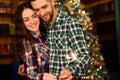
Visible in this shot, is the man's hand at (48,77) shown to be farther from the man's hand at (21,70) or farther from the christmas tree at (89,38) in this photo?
the christmas tree at (89,38)

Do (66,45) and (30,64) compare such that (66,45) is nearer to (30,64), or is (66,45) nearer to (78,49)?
(78,49)

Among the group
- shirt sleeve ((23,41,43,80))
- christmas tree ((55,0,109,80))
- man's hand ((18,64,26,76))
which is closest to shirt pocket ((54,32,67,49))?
shirt sleeve ((23,41,43,80))

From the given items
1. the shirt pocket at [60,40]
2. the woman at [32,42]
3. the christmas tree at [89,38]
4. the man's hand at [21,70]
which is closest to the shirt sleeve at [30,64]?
the woman at [32,42]

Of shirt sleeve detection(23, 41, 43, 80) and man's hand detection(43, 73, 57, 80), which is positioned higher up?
shirt sleeve detection(23, 41, 43, 80)

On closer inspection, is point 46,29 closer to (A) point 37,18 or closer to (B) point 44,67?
(A) point 37,18

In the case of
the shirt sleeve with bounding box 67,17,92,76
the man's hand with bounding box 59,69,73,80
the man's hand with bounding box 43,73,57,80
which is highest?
the shirt sleeve with bounding box 67,17,92,76

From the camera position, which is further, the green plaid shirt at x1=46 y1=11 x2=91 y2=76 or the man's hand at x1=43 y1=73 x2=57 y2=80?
the man's hand at x1=43 y1=73 x2=57 y2=80

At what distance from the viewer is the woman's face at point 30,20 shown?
283 cm

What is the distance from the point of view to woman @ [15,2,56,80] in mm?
2781

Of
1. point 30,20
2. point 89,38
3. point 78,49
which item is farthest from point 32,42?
point 89,38

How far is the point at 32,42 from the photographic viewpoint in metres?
2.83

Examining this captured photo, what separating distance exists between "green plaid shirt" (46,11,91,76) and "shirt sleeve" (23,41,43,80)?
0.15m

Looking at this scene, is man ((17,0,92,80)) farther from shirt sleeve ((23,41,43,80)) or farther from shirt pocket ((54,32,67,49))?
shirt sleeve ((23,41,43,80))

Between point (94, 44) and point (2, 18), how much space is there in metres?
1.24
